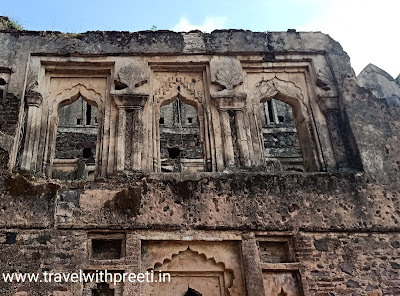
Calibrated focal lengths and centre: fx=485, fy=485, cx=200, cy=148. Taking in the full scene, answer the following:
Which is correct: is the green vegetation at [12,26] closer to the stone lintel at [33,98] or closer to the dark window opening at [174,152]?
the stone lintel at [33,98]

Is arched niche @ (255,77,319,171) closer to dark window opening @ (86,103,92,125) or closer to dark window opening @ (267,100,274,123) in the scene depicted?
dark window opening @ (267,100,274,123)

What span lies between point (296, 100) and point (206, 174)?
2.05 metres

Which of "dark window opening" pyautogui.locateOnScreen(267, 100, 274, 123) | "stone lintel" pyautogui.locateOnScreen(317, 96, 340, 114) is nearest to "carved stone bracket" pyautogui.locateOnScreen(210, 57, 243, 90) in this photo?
"stone lintel" pyautogui.locateOnScreen(317, 96, 340, 114)

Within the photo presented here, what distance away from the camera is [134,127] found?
22.3 feet

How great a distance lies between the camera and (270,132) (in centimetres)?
1502

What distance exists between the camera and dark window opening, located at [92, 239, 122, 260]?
584cm

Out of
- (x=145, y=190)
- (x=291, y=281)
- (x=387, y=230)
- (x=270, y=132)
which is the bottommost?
A: (x=291, y=281)

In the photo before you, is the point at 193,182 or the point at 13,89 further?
the point at 13,89

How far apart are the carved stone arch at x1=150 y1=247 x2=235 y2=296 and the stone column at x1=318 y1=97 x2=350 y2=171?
226cm

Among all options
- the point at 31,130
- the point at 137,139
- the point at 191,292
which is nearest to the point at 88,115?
the point at 31,130

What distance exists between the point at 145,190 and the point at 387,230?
10.2 ft

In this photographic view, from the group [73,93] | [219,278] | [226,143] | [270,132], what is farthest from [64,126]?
[219,278]

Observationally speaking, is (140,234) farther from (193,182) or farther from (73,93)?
(73,93)

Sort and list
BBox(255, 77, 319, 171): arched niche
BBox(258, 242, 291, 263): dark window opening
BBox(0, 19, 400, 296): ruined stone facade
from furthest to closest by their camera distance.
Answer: BBox(255, 77, 319, 171): arched niche
BBox(258, 242, 291, 263): dark window opening
BBox(0, 19, 400, 296): ruined stone facade
